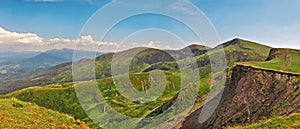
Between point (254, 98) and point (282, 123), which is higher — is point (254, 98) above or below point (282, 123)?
below

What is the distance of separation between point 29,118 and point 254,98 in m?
69.3

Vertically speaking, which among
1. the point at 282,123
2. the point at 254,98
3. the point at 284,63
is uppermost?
the point at 284,63

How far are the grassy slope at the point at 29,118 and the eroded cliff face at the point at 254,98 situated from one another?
163 ft

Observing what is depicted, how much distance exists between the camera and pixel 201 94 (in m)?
134

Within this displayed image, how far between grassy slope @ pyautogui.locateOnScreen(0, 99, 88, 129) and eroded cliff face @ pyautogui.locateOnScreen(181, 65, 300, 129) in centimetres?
4955

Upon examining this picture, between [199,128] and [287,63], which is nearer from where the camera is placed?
[199,128]

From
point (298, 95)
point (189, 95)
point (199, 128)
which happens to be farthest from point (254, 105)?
point (189, 95)

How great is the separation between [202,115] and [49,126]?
79.9 m

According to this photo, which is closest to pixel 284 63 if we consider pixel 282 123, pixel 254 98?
pixel 254 98

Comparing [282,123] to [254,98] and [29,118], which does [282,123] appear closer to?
[29,118]

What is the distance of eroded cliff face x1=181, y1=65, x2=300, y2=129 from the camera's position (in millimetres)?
72750

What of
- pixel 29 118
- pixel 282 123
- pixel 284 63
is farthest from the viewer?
pixel 284 63

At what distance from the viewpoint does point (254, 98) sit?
280ft

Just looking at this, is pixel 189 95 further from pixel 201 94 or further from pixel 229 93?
pixel 229 93
